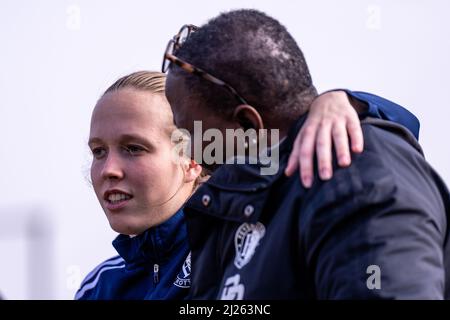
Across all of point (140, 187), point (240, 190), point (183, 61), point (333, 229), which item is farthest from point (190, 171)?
point (333, 229)

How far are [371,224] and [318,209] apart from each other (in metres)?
0.15

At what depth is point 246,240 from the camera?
2.49m

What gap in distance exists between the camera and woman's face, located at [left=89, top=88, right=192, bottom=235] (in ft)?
12.8

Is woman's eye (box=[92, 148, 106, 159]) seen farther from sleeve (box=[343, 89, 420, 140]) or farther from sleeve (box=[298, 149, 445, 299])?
sleeve (box=[298, 149, 445, 299])

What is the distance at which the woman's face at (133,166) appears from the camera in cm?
391

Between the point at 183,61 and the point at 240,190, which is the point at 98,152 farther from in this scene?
the point at 240,190

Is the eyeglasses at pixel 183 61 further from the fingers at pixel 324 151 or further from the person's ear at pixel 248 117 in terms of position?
the fingers at pixel 324 151

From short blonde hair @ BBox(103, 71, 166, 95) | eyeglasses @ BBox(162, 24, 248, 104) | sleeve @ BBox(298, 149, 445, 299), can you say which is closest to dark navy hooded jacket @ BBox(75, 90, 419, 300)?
short blonde hair @ BBox(103, 71, 166, 95)

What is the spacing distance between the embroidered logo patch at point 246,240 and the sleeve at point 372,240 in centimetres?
20

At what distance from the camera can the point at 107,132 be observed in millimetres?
3928

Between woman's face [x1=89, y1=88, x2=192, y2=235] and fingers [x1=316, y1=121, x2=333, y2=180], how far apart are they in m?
1.57

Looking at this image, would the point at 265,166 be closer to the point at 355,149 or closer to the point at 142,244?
the point at 355,149
